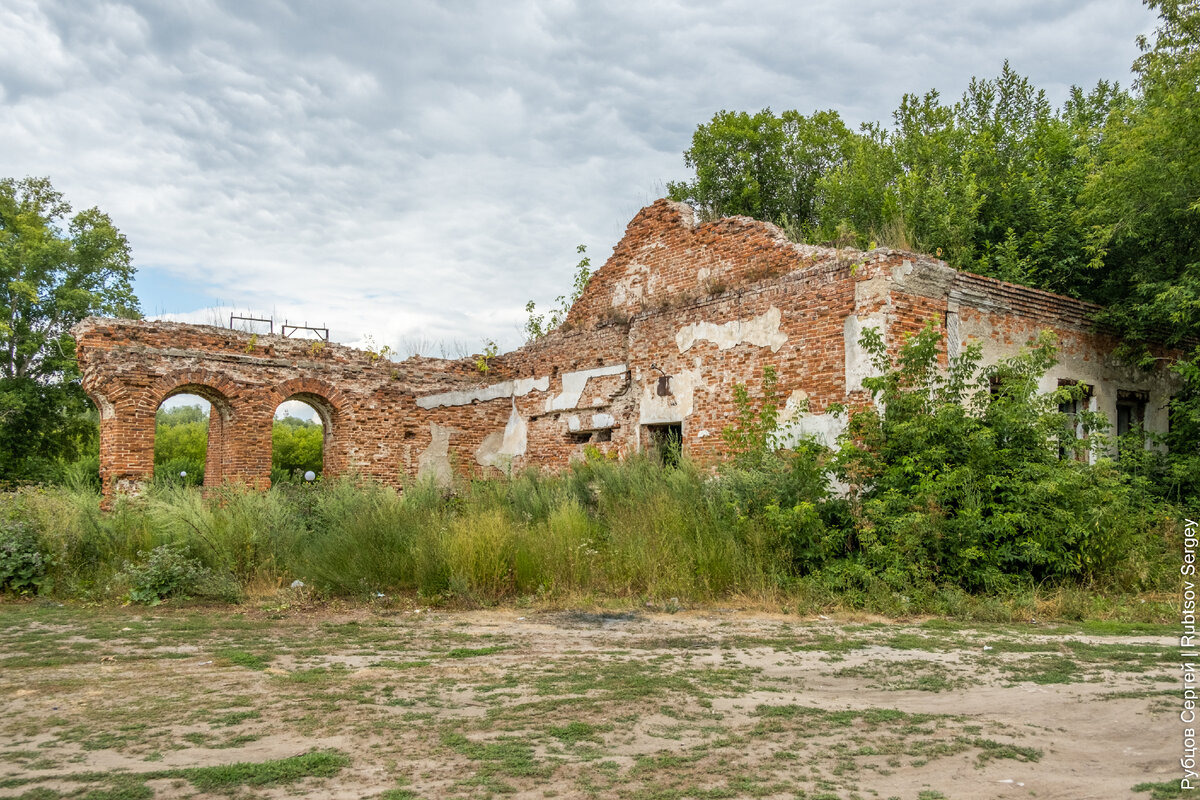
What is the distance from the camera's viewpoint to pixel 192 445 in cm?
4059

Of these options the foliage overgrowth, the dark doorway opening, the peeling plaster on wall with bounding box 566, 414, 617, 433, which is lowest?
the foliage overgrowth

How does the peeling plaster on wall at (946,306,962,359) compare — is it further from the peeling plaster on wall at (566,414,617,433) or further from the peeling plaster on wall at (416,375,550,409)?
the peeling plaster on wall at (416,375,550,409)

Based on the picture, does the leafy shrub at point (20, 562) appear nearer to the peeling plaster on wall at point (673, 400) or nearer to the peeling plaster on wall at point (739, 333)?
the peeling plaster on wall at point (673, 400)

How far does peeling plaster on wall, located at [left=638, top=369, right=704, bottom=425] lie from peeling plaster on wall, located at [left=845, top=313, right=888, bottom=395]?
259 cm

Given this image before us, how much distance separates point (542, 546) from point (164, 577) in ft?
13.7

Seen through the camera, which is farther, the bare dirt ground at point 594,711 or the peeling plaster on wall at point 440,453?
the peeling plaster on wall at point 440,453

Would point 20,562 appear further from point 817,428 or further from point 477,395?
point 817,428

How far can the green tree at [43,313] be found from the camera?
2484 cm

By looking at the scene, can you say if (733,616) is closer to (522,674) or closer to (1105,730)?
(522,674)

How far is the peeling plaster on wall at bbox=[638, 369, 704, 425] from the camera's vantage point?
12.2m

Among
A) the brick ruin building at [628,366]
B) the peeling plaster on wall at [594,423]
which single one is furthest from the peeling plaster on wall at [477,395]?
the peeling plaster on wall at [594,423]

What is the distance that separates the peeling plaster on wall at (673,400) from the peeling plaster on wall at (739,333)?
460mm

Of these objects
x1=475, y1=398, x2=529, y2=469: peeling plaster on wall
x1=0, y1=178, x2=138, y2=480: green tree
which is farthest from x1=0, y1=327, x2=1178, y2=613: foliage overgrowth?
x1=0, y1=178, x2=138, y2=480: green tree

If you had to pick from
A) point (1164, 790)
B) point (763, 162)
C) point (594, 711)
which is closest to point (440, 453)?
point (594, 711)
